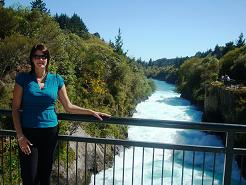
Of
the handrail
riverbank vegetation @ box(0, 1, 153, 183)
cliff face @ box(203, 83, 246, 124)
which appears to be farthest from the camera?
cliff face @ box(203, 83, 246, 124)

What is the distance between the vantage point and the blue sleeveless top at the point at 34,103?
12.0 feet

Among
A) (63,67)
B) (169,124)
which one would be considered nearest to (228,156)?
(169,124)

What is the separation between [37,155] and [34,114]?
42 centimetres

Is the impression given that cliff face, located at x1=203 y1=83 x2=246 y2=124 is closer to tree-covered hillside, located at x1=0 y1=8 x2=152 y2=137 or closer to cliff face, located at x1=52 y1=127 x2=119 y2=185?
tree-covered hillside, located at x1=0 y1=8 x2=152 y2=137

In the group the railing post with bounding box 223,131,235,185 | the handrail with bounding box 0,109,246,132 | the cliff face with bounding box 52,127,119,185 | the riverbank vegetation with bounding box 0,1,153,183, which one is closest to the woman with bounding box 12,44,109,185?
the handrail with bounding box 0,109,246,132

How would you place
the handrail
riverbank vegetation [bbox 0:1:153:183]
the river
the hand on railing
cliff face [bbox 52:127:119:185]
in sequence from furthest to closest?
1. the river
2. riverbank vegetation [bbox 0:1:153:183]
3. cliff face [bbox 52:127:119:185]
4. the handrail
5. the hand on railing

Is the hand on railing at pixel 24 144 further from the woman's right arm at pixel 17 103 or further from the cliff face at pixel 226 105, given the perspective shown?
the cliff face at pixel 226 105

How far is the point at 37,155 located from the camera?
3.73m

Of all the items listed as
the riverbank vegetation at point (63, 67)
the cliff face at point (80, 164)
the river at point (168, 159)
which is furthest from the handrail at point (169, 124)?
the cliff face at point (80, 164)

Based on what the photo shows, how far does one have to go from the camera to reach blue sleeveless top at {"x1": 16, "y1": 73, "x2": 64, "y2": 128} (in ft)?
12.0

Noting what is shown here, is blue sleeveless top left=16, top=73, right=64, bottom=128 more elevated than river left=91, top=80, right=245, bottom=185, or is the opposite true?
blue sleeveless top left=16, top=73, right=64, bottom=128

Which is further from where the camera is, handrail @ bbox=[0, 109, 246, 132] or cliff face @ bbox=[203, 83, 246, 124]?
cliff face @ bbox=[203, 83, 246, 124]

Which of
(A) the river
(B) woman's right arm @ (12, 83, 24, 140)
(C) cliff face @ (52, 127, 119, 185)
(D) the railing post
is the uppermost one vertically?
(B) woman's right arm @ (12, 83, 24, 140)

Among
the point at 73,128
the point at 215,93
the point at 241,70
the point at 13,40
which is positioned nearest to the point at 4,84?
the point at 13,40
